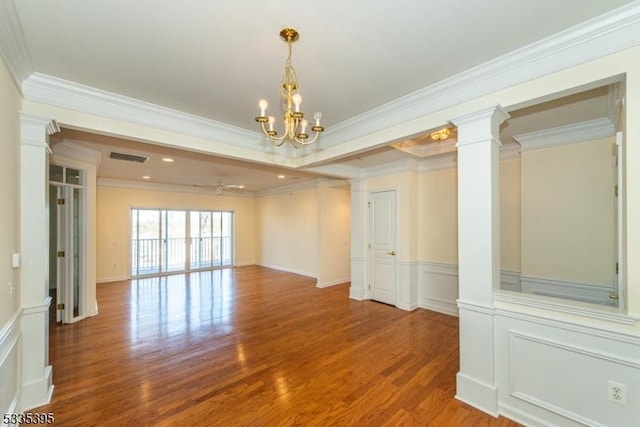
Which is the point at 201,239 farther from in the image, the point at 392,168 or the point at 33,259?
the point at 33,259

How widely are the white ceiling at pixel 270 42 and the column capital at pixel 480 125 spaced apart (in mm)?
380

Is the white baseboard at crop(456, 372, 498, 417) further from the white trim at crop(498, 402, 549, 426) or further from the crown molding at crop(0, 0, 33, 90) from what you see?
the crown molding at crop(0, 0, 33, 90)

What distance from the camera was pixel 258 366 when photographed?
116 inches

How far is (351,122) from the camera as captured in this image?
3.29 metres

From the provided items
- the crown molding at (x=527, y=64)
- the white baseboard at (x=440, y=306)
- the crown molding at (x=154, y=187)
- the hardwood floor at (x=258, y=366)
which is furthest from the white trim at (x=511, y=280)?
the crown molding at (x=154, y=187)

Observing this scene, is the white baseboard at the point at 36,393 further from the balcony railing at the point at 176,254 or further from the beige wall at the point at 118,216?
the balcony railing at the point at 176,254

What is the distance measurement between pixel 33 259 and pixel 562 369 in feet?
13.6

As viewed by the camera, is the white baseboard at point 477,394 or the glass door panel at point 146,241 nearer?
the white baseboard at point 477,394

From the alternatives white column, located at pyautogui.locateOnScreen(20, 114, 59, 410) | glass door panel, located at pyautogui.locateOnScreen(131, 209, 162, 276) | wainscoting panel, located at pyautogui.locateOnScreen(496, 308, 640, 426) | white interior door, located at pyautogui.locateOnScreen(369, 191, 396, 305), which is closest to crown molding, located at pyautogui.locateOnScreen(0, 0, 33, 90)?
white column, located at pyautogui.locateOnScreen(20, 114, 59, 410)

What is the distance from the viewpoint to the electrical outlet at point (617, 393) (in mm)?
1769

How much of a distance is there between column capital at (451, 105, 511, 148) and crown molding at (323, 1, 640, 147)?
174 mm

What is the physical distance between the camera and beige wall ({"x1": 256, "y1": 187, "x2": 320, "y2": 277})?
307 inches

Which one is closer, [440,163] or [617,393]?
[617,393]

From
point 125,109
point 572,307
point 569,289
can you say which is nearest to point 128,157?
point 125,109
